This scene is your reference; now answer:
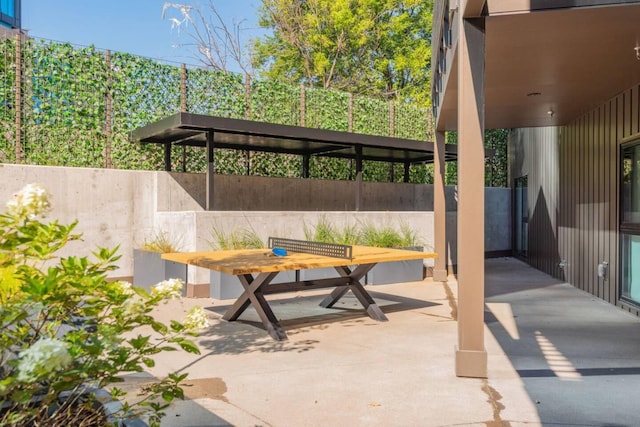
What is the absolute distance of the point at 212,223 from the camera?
338 inches

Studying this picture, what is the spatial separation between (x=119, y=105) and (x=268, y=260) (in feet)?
18.9

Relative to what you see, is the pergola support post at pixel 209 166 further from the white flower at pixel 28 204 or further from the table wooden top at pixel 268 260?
the white flower at pixel 28 204

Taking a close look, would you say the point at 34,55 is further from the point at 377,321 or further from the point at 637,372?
the point at 637,372

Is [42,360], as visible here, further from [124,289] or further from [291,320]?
[291,320]

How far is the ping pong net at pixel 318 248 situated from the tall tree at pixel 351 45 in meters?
16.7

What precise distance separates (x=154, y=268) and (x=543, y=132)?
27.6 ft

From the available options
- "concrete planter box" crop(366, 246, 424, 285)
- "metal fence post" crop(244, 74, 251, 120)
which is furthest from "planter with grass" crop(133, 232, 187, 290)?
"metal fence post" crop(244, 74, 251, 120)

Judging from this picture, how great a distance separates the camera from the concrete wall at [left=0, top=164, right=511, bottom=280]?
8.46 m

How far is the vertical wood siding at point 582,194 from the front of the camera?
748 centimetres

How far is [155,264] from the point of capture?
8500 mm

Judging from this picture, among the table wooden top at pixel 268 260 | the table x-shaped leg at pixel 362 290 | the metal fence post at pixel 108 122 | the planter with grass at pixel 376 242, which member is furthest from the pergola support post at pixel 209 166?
the table x-shaped leg at pixel 362 290

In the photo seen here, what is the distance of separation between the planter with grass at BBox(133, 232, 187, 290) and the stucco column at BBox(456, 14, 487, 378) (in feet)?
16.5

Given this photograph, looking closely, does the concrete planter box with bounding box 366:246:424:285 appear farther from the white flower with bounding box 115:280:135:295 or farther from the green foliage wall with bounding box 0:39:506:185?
the white flower with bounding box 115:280:135:295

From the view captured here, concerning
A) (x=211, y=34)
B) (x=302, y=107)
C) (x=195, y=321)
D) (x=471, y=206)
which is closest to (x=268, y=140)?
(x=302, y=107)
